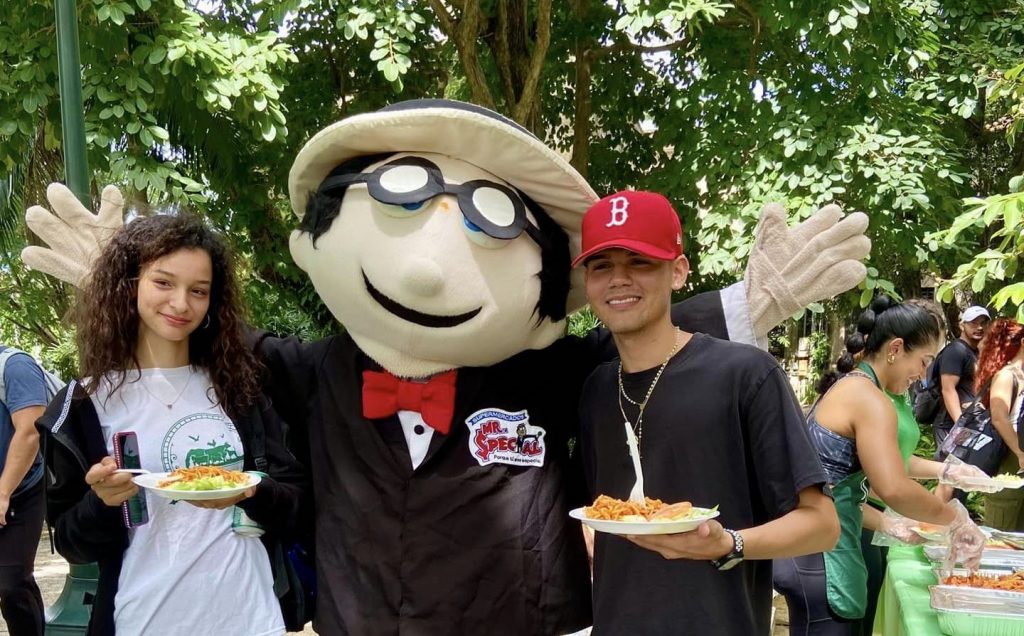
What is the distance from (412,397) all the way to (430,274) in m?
0.37

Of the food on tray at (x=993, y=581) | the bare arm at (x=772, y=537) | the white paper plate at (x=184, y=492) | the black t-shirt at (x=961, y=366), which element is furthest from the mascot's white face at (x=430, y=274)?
the black t-shirt at (x=961, y=366)

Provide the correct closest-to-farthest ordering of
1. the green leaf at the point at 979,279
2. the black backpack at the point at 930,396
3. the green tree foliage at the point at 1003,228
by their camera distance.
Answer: the green tree foliage at the point at 1003,228 → the green leaf at the point at 979,279 → the black backpack at the point at 930,396

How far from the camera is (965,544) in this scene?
307cm

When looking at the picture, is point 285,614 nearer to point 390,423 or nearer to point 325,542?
point 325,542

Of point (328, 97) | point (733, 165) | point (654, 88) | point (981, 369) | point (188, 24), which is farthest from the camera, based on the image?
point (654, 88)

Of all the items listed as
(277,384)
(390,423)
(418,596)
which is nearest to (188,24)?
(277,384)

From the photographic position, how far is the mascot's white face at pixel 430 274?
2.40m

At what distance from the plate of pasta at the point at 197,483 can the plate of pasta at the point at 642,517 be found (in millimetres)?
845

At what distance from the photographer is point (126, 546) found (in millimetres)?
2414

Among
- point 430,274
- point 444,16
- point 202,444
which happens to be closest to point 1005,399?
point 430,274

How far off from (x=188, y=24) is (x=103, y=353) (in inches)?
125

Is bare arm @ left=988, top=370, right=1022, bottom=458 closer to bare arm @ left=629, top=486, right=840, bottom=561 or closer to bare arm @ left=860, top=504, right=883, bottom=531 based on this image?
bare arm @ left=860, top=504, right=883, bottom=531

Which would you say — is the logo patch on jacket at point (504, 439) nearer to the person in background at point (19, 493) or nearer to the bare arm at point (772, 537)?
the bare arm at point (772, 537)

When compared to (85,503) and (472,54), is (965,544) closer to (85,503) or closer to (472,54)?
(85,503)
